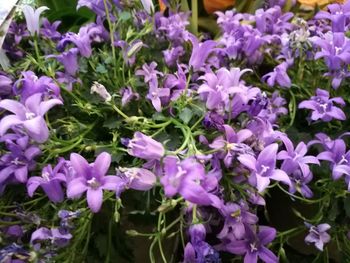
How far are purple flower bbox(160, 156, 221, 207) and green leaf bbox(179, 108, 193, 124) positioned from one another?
107 millimetres

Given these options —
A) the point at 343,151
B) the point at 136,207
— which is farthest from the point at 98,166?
the point at 343,151

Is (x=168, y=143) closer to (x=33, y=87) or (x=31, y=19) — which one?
(x=33, y=87)

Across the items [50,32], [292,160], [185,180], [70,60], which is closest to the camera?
[185,180]

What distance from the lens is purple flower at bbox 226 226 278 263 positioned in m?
0.56

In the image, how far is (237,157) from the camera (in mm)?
544

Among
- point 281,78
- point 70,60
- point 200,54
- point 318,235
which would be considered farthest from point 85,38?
point 318,235

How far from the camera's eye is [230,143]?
557 millimetres

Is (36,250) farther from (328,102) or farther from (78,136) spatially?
(328,102)

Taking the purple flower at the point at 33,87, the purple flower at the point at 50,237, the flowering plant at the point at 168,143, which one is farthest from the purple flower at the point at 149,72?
the purple flower at the point at 50,237

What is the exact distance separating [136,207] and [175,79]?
6.1 inches

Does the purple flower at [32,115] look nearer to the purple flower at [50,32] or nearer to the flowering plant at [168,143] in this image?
the flowering plant at [168,143]

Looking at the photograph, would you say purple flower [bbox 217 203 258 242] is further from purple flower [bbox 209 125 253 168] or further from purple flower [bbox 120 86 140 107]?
purple flower [bbox 120 86 140 107]

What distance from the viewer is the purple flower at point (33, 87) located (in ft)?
1.96

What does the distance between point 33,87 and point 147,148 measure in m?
0.17
